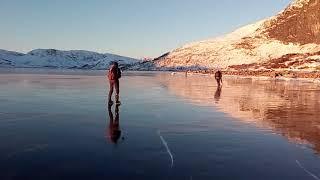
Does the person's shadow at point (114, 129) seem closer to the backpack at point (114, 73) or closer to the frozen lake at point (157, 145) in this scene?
the frozen lake at point (157, 145)

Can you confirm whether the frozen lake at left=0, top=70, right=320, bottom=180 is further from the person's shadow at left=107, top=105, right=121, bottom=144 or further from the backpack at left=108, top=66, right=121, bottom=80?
the backpack at left=108, top=66, right=121, bottom=80

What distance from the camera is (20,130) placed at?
49.7ft

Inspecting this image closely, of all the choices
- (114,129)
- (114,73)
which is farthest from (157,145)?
(114,73)

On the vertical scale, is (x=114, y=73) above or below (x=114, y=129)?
above

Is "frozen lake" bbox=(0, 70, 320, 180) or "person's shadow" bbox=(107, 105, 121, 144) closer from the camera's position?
"frozen lake" bbox=(0, 70, 320, 180)

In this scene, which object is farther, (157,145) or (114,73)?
(114,73)

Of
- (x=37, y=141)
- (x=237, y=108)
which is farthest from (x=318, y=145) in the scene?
(x=237, y=108)

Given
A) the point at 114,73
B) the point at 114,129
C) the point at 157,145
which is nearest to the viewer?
the point at 157,145

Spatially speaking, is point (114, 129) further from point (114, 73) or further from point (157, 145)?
point (114, 73)

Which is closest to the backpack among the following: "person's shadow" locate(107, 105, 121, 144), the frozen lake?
the frozen lake

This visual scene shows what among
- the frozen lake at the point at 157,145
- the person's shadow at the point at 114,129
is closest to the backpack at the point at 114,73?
the frozen lake at the point at 157,145

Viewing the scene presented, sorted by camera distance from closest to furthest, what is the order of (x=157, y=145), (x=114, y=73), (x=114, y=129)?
1. (x=157, y=145)
2. (x=114, y=129)
3. (x=114, y=73)

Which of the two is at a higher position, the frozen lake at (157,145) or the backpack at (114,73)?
the backpack at (114,73)

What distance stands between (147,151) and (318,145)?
5.29m
